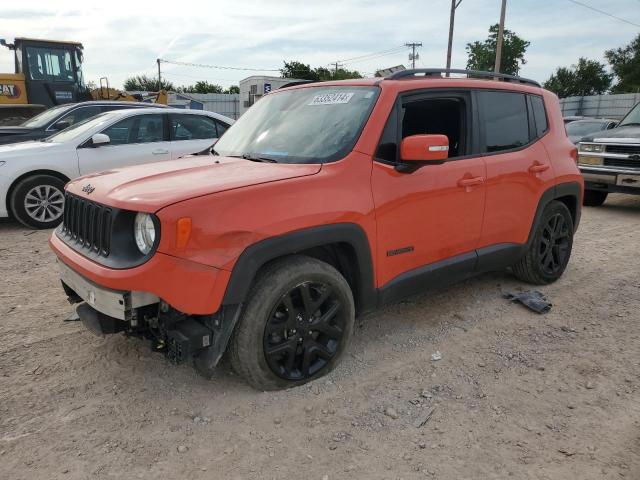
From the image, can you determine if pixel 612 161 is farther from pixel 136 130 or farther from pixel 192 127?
pixel 136 130

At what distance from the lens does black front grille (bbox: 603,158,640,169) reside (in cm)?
793

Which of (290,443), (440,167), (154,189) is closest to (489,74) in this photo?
(440,167)

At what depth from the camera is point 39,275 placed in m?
4.87

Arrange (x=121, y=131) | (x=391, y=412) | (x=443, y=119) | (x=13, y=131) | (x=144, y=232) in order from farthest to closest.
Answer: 1. (x=13, y=131)
2. (x=121, y=131)
3. (x=443, y=119)
4. (x=391, y=412)
5. (x=144, y=232)

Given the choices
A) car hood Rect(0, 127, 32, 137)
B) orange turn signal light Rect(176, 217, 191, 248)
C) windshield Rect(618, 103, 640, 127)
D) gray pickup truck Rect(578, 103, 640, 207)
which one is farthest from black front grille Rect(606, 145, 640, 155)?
car hood Rect(0, 127, 32, 137)

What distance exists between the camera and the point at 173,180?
284 cm

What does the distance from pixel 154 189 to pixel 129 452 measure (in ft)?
4.31

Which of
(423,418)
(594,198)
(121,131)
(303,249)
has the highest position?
(121,131)

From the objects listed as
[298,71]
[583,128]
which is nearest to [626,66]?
[298,71]

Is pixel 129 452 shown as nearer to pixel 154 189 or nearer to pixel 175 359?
pixel 175 359

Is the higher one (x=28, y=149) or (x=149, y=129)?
(x=149, y=129)

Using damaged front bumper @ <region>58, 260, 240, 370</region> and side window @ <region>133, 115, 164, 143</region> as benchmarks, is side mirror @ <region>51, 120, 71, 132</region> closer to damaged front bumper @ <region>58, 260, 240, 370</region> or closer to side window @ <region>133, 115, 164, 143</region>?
side window @ <region>133, 115, 164, 143</region>

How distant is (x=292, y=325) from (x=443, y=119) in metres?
1.97

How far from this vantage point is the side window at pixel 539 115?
14.4 ft
